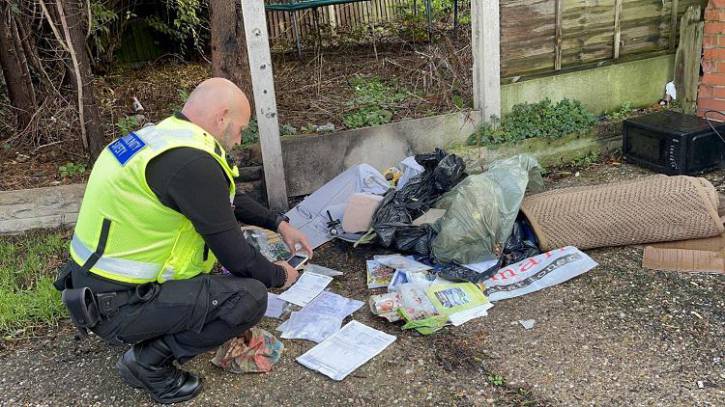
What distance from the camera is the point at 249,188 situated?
5031mm

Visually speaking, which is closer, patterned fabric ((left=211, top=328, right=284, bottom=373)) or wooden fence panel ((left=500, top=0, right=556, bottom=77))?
patterned fabric ((left=211, top=328, right=284, bottom=373))

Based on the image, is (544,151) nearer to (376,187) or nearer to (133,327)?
(376,187)

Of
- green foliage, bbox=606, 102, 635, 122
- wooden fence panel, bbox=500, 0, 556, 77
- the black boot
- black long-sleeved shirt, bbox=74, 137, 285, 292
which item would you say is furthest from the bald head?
green foliage, bbox=606, 102, 635, 122

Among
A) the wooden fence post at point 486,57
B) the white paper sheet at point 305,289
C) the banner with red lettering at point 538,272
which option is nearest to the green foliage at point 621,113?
the wooden fence post at point 486,57

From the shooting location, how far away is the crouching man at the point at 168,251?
2.57 meters

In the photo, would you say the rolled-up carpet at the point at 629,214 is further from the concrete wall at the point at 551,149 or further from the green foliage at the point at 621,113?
the green foliage at the point at 621,113

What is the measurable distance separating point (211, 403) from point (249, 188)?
7.66 feet

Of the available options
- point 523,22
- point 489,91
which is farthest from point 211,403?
point 523,22

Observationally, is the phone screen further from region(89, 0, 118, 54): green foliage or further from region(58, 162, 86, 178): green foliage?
region(89, 0, 118, 54): green foliage

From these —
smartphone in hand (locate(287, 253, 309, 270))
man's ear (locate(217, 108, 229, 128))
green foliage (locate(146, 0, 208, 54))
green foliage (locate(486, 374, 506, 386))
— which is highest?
green foliage (locate(146, 0, 208, 54))

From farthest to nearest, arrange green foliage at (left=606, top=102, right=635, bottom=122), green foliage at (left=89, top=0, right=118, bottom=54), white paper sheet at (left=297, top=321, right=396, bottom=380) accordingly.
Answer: green foliage at (left=89, top=0, right=118, bottom=54), green foliage at (left=606, top=102, right=635, bottom=122), white paper sheet at (left=297, top=321, right=396, bottom=380)

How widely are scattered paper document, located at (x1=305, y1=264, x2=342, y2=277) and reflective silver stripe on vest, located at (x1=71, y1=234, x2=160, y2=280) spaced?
155 cm

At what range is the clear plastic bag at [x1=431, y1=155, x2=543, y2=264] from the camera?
152 inches

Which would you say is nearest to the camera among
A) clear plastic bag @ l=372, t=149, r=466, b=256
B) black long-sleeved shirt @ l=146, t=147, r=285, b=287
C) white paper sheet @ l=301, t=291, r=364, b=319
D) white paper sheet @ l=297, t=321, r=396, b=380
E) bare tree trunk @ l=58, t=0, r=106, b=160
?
black long-sleeved shirt @ l=146, t=147, r=285, b=287
